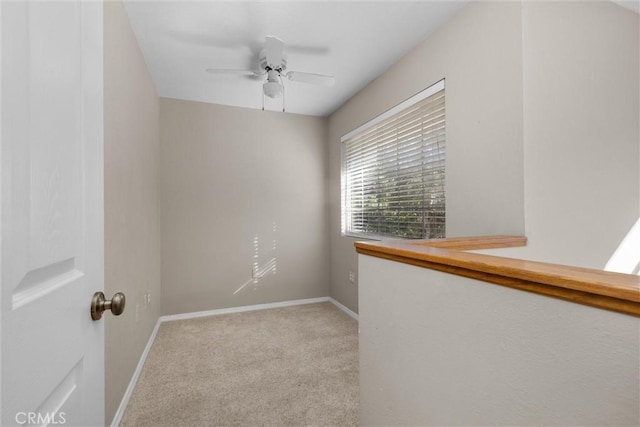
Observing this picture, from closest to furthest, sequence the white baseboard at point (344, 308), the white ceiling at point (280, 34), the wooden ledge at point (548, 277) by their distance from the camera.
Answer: the wooden ledge at point (548, 277)
the white ceiling at point (280, 34)
the white baseboard at point (344, 308)

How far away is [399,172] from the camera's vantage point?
2.52 m

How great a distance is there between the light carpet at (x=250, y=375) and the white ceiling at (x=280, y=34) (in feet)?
8.04

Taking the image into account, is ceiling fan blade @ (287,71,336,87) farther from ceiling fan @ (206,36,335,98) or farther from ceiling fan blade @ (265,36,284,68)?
ceiling fan blade @ (265,36,284,68)

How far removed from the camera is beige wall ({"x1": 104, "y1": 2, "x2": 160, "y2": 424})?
148 cm

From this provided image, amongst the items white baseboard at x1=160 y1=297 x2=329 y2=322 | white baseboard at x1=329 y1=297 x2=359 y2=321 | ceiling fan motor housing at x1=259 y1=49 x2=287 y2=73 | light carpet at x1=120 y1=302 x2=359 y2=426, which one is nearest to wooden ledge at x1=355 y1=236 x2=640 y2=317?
light carpet at x1=120 y1=302 x2=359 y2=426

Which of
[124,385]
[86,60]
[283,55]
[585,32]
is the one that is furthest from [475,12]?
[124,385]

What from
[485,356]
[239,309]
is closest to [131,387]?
[239,309]

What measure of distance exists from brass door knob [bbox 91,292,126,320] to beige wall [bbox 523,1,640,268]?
1.79 m

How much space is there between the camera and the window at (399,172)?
83.4 inches

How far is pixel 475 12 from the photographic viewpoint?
1.74 m

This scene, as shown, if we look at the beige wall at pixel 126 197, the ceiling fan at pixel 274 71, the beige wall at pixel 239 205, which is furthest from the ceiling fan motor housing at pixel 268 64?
the beige wall at pixel 239 205

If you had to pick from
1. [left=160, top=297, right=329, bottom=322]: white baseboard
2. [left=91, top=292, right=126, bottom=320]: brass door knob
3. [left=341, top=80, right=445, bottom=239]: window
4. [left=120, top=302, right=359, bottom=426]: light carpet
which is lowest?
[left=120, top=302, right=359, bottom=426]: light carpet

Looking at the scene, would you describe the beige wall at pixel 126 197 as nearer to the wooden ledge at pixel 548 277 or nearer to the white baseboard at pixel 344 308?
the wooden ledge at pixel 548 277

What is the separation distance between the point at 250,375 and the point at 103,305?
1.66 m
